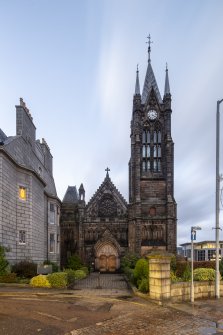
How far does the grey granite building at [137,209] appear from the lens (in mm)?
46562

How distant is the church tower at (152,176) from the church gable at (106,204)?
5.95ft

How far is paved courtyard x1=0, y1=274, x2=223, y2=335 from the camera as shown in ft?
32.1

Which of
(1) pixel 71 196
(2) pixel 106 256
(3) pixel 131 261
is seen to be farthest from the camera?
(1) pixel 71 196

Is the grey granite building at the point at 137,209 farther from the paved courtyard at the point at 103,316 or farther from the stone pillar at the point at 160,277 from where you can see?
the stone pillar at the point at 160,277

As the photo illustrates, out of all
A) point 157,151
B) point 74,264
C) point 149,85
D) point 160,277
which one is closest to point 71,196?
point 74,264

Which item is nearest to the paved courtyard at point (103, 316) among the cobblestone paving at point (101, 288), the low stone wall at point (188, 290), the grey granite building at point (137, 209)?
the low stone wall at point (188, 290)

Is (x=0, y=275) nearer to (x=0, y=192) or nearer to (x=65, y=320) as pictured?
(x=0, y=192)

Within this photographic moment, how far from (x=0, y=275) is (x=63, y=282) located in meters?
4.75

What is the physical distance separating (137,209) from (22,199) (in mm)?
22001

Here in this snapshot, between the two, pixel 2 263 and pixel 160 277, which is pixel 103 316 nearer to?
pixel 160 277

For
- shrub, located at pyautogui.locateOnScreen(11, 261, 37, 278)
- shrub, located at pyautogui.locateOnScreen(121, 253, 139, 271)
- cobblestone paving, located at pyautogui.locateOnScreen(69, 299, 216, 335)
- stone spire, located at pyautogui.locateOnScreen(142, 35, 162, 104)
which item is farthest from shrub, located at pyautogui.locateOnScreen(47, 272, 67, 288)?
stone spire, located at pyautogui.locateOnScreen(142, 35, 162, 104)

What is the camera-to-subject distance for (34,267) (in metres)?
25.0

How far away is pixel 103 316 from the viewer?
11.6m

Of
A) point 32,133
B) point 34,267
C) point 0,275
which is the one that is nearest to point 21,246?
point 34,267
